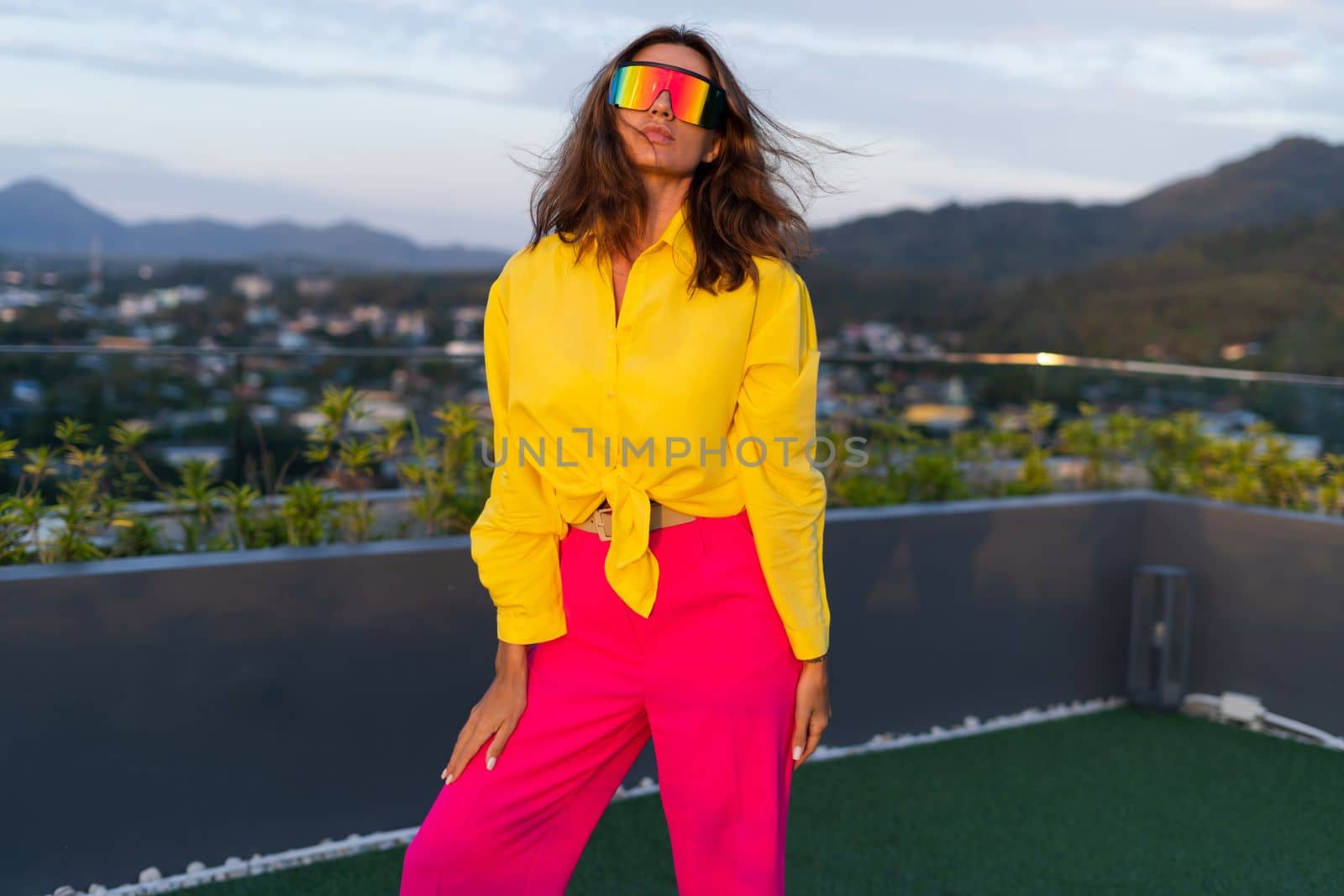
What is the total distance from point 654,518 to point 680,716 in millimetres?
277

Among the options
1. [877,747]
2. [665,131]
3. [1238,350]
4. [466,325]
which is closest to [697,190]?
[665,131]

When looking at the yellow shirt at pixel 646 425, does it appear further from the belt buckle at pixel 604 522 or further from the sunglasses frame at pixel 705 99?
the sunglasses frame at pixel 705 99

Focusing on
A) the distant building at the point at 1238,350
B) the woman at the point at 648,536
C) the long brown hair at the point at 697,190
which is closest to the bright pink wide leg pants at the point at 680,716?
the woman at the point at 648,536

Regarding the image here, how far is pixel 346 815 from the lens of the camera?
292 cm

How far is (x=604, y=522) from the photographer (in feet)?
5.28

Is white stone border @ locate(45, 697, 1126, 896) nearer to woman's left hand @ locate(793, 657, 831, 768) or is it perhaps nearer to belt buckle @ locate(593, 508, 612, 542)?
woman's left hand @ locate(793, 657, 831, 768)

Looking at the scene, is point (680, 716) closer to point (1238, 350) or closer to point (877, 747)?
point (877, 747)

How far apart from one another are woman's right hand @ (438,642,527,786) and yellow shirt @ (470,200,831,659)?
46 mm

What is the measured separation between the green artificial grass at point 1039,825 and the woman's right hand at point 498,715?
53.6 inches

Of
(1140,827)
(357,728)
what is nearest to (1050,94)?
(1140,827)

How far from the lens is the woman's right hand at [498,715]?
1587 mm

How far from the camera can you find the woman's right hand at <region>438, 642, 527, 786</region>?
1.59m

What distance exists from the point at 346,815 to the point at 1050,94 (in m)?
9.49

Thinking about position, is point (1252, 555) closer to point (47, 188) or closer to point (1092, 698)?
point (1092, 698)
